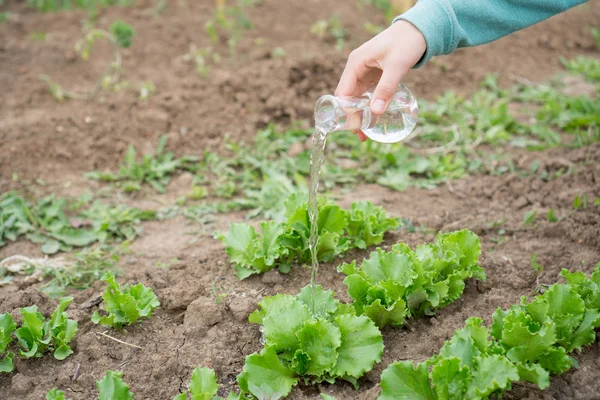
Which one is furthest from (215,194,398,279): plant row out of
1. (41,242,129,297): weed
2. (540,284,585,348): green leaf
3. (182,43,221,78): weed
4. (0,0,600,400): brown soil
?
(182,43,221,78): weed

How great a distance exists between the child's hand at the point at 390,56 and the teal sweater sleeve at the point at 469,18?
0.04 m

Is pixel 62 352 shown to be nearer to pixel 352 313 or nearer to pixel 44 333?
pixel 44 333

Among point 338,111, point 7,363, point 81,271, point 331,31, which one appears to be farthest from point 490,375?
point 331,31

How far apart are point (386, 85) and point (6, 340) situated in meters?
1.92

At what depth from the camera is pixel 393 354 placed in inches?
104

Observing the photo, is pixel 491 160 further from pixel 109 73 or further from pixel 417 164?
pixel 109 73

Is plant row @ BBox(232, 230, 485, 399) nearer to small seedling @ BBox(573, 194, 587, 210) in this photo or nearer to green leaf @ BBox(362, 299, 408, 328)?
green leaf @ BBox(362, 299, 408, 328)

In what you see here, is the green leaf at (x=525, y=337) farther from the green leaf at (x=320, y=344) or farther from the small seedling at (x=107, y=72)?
the small seedling at (x=107, y=72)

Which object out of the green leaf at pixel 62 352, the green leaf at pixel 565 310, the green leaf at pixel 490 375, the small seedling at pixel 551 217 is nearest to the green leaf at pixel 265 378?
the green leaf at pixel 490 375

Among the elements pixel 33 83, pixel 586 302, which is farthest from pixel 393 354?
pixel 33 83

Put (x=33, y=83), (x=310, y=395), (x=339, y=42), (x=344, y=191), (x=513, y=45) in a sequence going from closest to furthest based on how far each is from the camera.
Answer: (x=310, y=395), (x=344, y=191), (x=33, y=83), (x=339, y=42), (x=513, y=45)

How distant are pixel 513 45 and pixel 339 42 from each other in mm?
2033

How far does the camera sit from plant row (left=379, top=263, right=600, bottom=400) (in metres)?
2.18

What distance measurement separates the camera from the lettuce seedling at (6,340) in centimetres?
260
